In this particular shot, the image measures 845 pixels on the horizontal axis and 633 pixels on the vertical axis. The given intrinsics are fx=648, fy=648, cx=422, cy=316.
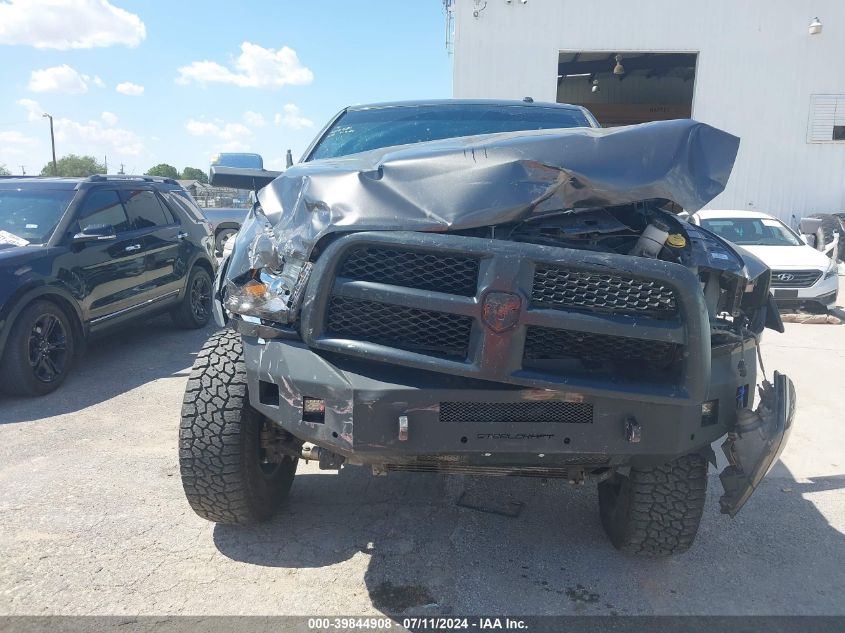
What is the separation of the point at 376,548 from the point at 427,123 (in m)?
2.54

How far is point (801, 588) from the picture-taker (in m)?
2.74

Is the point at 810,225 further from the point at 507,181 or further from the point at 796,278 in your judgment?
the point at 507,181

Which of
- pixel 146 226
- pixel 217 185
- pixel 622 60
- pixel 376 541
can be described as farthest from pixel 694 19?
pixel 376 541

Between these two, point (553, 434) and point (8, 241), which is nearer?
point (553, 434)

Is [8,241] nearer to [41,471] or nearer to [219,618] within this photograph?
[41,471]

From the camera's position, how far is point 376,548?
9.78 feet

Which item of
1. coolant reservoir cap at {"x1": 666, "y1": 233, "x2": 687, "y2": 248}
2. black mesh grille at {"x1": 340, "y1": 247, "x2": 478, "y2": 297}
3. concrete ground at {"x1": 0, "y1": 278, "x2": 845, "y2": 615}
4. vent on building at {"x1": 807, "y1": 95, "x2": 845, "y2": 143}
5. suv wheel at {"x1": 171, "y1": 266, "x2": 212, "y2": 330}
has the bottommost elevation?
concrete ground at {"x1": 0, "y1": 278, "x2": 845, "y2": 615}

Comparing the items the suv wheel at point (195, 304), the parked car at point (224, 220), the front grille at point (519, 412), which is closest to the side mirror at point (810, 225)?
the parked car at point (224, 220)

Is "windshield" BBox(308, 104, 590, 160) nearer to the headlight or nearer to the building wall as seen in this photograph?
the headlight

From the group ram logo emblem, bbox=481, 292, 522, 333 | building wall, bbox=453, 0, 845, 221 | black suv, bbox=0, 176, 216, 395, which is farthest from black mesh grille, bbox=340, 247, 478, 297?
building wall, bbox=453, 0, 845, 221

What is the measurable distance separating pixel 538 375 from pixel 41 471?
125 inches

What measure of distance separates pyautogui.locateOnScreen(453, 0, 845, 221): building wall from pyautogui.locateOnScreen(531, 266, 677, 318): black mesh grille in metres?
14.8

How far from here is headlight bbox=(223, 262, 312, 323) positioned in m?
2.29

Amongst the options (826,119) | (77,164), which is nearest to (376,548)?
(826,119)
